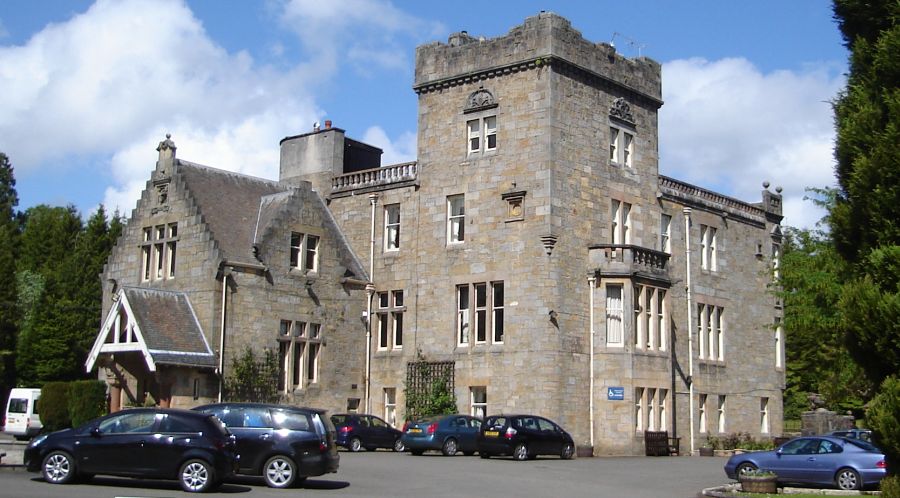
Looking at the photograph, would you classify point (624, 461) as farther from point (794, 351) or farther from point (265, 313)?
point (794, 351)

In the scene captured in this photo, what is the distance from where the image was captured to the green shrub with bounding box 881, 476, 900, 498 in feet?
48.0

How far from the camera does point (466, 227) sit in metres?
39.8

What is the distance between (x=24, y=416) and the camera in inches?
1719

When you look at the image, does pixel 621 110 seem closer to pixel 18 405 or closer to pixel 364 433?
pixel 364 433

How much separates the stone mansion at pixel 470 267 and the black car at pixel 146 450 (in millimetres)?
13205

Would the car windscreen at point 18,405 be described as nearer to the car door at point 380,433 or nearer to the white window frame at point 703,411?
the car door at point 380,433

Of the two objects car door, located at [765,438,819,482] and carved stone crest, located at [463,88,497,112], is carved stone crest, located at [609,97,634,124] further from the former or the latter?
car door, located at [765,438,819,482]

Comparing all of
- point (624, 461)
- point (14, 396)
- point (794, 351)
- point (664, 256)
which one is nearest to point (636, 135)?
point (664, 256)

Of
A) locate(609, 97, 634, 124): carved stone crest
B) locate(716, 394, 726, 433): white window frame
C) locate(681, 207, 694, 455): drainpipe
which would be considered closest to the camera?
locate(609, 97, 634, 124): carved stone crest

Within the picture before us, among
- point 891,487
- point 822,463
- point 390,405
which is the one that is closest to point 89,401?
point 390,405

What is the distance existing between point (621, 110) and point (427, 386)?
496 inches

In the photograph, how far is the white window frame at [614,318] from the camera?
38375mm

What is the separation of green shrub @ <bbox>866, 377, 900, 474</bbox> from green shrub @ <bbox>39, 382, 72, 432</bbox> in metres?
32.0

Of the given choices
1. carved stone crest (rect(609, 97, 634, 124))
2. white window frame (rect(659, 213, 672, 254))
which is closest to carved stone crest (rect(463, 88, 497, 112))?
carved stone crest (rect(609, 97, 634, 124))
